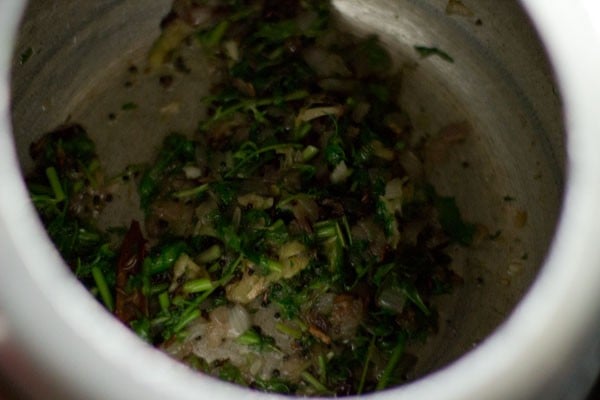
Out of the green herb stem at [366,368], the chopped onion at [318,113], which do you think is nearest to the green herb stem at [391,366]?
Answer: the green herb stem at [366,368]

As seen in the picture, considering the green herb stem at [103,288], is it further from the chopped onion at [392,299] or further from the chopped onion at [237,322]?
the chopped onion at [392,299]

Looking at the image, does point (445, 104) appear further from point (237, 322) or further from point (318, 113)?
point (237, 322)

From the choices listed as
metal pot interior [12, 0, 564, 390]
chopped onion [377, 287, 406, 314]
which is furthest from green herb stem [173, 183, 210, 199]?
chopped onion [377, 287, 406, 314]

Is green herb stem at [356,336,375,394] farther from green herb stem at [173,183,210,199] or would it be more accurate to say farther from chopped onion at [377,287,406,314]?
green herb stem at [173,183,210,199]

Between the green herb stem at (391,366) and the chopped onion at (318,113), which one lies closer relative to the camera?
the green herb stem at (391,366)

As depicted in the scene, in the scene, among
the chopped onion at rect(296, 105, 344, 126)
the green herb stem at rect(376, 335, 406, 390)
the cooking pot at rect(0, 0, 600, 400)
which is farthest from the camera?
the chopped onion at rect(296, 105, 344, 126)

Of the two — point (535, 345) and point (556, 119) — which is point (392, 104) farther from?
point (535, 345)

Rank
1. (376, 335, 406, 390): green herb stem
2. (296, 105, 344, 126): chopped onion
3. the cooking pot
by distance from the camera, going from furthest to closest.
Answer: (296, 105, 344, 126): chopped onion < (376, 335, 406, 390): green herb stem < the cooking pot

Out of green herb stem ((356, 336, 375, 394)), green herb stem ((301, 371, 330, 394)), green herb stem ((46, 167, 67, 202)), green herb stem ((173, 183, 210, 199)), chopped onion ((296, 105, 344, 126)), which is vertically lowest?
green herb stem ((301, 371, 330, 394))

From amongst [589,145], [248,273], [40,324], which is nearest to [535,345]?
[589,145]
